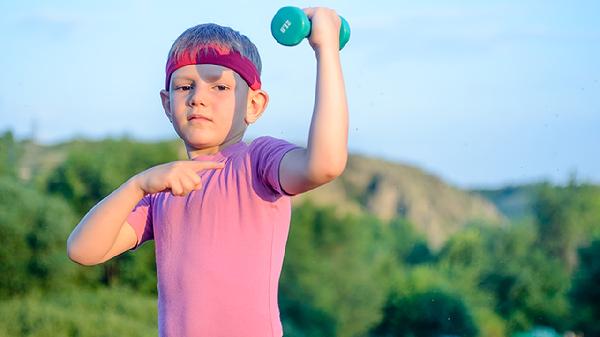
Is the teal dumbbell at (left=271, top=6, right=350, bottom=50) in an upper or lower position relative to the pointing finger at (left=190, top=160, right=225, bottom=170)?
upper

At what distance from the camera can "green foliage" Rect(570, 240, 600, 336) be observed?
38594mm

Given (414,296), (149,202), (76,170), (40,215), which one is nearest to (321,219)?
(414,296)

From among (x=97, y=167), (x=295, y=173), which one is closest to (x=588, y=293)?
(x=97, y=167)

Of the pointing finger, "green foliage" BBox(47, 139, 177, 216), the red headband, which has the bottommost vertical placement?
"green foliage" BBox(47, 139, 177, 216)

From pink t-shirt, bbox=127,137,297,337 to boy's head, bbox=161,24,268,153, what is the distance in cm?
13

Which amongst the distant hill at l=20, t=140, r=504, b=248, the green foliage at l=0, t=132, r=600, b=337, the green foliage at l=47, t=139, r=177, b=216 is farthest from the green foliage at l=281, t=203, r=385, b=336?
the distant hill at l=20, t=140, r=504, b=248

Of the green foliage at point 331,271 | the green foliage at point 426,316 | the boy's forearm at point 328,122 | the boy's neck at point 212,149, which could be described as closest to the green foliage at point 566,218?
the green foliage at point 331,271

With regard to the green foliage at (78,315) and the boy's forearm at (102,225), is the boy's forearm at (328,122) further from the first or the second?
the green foliage at (78,315)

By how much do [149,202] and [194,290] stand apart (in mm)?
446

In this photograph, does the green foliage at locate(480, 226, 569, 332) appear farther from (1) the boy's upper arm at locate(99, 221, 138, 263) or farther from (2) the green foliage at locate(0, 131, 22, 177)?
(1) the boy's upper arm at locate(99, 221, 138, 263)

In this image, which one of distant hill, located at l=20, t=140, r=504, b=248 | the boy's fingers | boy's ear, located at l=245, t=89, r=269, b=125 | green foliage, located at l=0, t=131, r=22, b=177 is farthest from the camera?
distant hill, located at l=20, t=140, r=504, b=248

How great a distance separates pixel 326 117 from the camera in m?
2.96

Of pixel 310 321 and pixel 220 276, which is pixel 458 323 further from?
pixel 220 276

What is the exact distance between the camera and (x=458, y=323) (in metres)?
41.8
